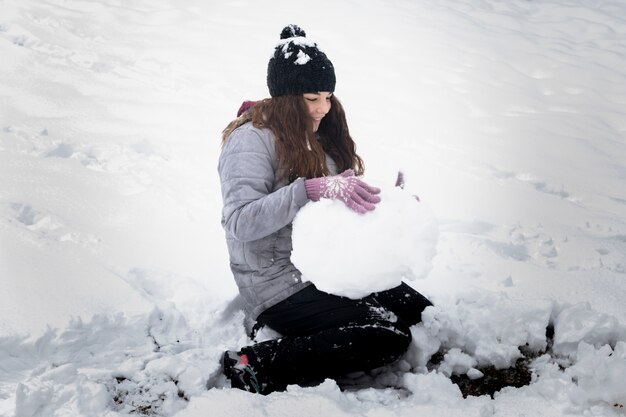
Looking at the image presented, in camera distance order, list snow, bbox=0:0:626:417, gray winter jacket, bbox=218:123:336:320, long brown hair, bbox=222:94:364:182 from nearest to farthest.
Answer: snow, bbox=0:0:626:417
gray winter jacket, bbox=218:123:336:320
long brown hair, bbox=222:94:364:182

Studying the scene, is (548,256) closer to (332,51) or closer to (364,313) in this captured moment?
(364,313)

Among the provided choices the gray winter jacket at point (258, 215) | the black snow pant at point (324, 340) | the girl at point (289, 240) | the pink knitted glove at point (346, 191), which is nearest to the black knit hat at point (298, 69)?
the girl at point (289, 240)

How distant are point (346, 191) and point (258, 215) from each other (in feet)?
1.06

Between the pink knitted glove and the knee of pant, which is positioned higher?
the pink knitted glove

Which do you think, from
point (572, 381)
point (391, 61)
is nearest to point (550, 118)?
point (391, 61)

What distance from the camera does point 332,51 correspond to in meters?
6.31

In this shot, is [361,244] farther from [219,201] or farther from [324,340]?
[219,201]

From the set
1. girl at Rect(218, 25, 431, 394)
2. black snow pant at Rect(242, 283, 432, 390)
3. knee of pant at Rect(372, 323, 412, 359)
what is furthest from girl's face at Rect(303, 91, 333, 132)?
knee of pant at Rect(372, 323, 412, 359)

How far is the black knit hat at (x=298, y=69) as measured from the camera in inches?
81.6

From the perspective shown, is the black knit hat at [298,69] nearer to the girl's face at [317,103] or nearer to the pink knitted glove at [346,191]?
the girl's face at [317,103]

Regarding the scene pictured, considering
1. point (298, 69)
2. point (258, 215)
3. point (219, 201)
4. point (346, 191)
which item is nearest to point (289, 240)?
point (258, 215)

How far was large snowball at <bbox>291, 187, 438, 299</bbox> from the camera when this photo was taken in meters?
1.76

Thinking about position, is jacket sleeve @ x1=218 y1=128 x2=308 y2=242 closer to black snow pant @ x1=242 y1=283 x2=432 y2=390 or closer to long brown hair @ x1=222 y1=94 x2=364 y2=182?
long brown hair @ x1=222 y1=94 x2=364 y2=182

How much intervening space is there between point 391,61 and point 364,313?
479cm
